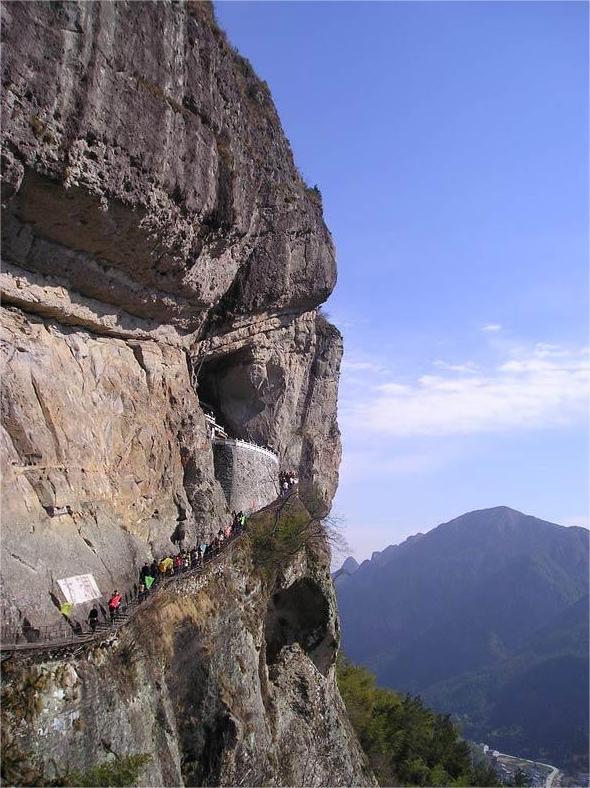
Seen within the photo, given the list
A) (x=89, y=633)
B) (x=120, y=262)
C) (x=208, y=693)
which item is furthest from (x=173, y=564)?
(x=120, y=262)

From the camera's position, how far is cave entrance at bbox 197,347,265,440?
2548cm

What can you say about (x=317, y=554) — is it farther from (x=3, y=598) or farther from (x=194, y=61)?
(x=194, y=61)

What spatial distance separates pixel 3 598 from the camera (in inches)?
412

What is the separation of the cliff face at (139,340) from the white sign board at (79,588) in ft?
1.08

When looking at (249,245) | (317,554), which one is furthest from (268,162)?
(317,554)

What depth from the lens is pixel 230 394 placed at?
26.3m

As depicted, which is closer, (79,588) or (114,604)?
(79,588)

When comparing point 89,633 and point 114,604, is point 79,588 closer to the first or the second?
point 114,604

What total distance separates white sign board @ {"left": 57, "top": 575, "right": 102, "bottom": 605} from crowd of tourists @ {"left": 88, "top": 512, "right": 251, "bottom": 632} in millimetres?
308

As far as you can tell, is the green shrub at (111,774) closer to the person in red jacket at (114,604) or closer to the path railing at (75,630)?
the path railing at (75,630)

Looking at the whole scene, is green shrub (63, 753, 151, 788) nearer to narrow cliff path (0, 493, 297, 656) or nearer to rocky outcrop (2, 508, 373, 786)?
rocky outcrop (2, 508, 373, 786)

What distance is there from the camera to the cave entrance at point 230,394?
25.5m

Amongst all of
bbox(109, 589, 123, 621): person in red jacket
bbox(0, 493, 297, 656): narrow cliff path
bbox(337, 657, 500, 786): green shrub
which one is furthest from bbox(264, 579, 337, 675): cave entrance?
bbox(109, 589, 123, 621): person in red jacket

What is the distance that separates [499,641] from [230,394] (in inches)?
6212
